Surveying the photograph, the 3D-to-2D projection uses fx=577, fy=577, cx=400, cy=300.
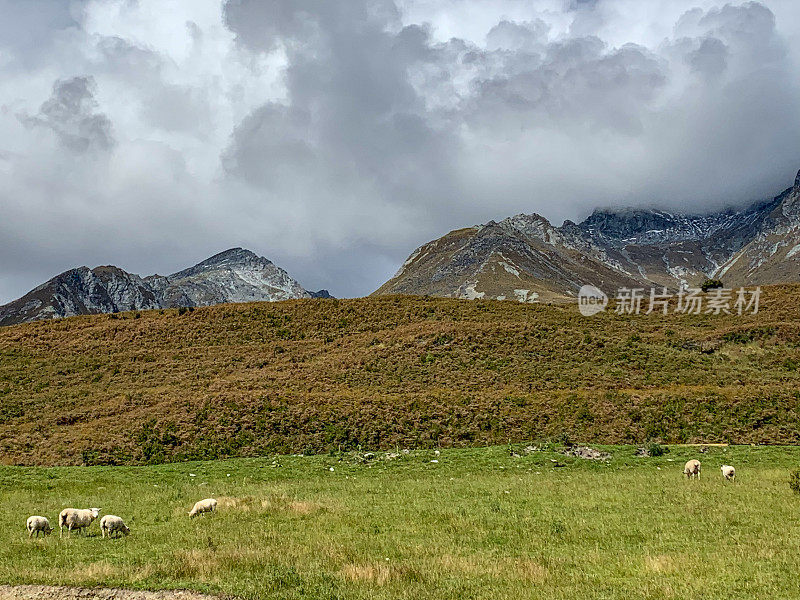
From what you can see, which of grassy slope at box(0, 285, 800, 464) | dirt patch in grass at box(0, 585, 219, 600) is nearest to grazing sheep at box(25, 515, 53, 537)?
dirt patch in grass at box(0, 585, 219, 600)

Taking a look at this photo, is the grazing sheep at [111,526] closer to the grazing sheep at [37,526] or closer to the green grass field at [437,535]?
the green grass field at [437,535]

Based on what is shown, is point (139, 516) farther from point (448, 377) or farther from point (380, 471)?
point (448, 377)

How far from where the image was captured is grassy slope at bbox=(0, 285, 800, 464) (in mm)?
39031

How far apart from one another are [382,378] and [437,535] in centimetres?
3774

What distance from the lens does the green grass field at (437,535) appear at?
11.5 metres

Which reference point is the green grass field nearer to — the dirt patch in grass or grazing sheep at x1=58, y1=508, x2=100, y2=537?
the dirt patch in grass

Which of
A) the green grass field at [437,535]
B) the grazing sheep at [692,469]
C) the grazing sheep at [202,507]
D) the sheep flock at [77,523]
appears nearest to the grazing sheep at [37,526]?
the sheep flock at [77,523]

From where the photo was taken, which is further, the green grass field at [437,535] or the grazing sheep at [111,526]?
the grazing sheep at [111,526]

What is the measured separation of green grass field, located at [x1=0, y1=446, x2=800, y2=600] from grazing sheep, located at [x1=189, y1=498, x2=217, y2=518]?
1.82 feet

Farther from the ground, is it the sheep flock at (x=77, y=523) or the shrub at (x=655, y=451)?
the shrub at (x=655, y=451)

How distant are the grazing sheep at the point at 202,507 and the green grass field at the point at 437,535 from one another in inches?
21.8

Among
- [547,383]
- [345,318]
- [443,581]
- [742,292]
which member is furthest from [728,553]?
[742,292]

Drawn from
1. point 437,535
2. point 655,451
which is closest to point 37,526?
point 437,535

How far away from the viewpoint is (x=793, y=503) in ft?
61.6
